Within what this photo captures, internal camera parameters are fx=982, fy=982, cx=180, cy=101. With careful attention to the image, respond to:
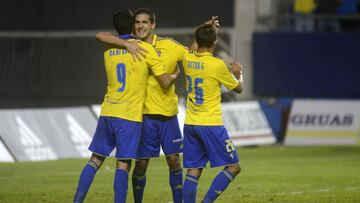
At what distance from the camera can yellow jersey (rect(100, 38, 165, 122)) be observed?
1061 cm

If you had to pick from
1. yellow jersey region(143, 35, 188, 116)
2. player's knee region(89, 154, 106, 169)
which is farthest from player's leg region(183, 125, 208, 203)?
player's knee region(89, 154, 106, 169)

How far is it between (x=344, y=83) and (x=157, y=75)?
51.1ft

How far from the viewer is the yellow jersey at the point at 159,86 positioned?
10.9 m

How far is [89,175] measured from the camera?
35.5 ft

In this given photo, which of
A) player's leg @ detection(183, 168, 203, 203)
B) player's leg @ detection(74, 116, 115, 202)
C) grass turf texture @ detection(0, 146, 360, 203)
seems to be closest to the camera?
player's leg @ detection(183, 168, 203, 203)

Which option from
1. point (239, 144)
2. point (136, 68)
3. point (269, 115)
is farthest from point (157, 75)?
point (269, 115)

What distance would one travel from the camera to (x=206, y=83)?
10.7 metres

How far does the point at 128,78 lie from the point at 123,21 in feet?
2.05

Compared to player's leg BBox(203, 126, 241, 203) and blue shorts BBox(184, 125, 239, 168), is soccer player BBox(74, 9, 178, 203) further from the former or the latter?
player's leg BBox(203, 126, 241, 203)

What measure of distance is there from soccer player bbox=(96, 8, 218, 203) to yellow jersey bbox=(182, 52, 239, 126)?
30 centimetres

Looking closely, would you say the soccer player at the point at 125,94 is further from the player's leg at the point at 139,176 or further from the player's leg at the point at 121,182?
the player's leg at the point at 139,176

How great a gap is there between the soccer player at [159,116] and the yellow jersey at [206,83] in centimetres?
30

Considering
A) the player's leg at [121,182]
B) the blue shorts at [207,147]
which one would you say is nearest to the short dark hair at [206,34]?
the blue shorts at [207,147]

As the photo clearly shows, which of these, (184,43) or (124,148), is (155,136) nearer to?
(124,148)
